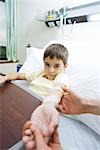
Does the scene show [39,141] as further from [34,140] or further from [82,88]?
[82,88]

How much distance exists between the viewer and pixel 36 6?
8.31 feet

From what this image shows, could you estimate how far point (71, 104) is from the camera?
3.24ft

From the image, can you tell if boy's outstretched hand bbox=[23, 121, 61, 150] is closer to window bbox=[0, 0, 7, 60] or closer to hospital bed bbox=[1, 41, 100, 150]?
hospital bed bbox=[1, 41, 100, 150]

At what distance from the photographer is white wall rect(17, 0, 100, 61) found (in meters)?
1.91

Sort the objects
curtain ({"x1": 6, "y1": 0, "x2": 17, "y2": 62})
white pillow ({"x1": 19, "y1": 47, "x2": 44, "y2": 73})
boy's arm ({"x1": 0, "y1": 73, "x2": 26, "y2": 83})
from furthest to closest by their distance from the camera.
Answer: curtain ({"x1": 6, "y1": 0, "x2": 17, "y2": 62}) → white pillow ({"x1": 19, "y1": 47, "x2": 44, "y2": 73}) → boy's arm ({"x1": 0, "y1": 73, "x2": 26, "y2": 83})

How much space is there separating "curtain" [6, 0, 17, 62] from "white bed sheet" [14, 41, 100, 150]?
4.07 feet

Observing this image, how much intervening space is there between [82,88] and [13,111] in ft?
1.62

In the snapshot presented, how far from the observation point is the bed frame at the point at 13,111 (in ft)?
2.11

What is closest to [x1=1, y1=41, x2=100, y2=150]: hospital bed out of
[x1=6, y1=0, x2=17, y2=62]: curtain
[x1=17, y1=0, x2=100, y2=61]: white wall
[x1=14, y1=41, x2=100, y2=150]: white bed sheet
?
[x1=14, y1=41, x2=100, y2=150]: white bed sheet

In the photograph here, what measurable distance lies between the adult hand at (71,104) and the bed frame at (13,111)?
0.15 metres

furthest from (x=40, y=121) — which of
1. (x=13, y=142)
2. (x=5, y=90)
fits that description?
(x=5, y=90)

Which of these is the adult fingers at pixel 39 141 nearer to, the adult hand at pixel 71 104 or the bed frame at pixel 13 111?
the bed frame at pixel 13 111

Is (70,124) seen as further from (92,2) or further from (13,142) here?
(92,2)

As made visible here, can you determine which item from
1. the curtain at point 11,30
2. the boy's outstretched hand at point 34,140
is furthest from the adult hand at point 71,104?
the curtain at point 11,30
